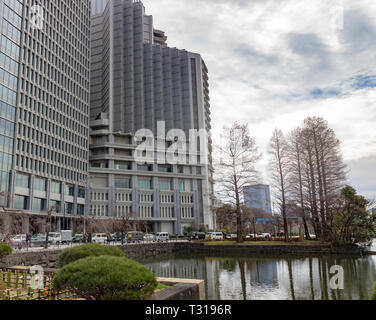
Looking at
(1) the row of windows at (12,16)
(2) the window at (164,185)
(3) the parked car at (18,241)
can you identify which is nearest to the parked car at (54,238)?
(3) the parked car at (18,241)

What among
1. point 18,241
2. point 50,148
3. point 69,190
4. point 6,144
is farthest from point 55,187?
point 18,241

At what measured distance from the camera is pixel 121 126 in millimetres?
95250

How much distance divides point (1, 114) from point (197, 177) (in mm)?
58160

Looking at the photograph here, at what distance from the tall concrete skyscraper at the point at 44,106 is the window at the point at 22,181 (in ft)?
0.65

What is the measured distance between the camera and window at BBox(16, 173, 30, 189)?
63.4 metres

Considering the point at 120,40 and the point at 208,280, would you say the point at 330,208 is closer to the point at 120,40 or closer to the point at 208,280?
the point at 208,280

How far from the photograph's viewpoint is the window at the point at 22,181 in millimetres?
63438

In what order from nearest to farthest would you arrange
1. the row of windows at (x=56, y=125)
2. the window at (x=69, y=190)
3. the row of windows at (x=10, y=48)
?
the row of windows at (x=10, y=48) < the row of windows at (x=56, y=125) < the window at (x=69, y=190)

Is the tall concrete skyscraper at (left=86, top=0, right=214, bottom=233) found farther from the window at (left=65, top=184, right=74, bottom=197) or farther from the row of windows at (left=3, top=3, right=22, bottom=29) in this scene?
the row of windows at (left=3, top=3, right=22, bottom=29)

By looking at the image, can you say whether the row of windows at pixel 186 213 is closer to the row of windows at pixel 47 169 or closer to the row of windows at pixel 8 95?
the row of windows at pixel 47 169

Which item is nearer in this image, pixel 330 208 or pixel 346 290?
pixel 346 290

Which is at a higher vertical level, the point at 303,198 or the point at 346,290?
the point at 303,198
